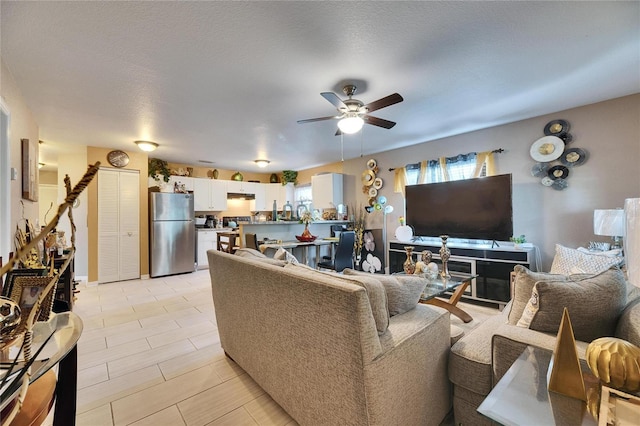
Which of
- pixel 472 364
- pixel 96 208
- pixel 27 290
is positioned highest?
pixel 96 208

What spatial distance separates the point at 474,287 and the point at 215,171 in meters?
5.91

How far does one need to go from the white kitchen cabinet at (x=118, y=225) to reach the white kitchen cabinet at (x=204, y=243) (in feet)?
4.04

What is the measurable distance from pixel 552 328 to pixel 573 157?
2.87 m

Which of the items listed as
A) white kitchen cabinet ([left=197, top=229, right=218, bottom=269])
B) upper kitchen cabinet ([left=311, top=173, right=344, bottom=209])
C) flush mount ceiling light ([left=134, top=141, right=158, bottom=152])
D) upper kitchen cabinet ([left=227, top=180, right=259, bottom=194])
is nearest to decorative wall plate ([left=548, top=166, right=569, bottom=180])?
upper kitchen cabinet ([left=311, top=173, right=344, bottom=209])

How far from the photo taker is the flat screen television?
352 centimetres

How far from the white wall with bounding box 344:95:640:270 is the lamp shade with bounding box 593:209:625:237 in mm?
658

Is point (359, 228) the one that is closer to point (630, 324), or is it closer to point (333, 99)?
point (333, 99)

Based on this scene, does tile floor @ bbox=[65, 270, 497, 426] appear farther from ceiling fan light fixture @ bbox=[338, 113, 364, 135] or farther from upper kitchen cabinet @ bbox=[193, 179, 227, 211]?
upper kitchen cabinet @ bbox=[193, 179, 227, 211]

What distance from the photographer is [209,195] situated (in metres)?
6.34

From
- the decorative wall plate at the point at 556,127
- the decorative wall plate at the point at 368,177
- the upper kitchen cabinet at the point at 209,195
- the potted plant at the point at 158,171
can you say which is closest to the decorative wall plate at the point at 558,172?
the decorative wall plate at the point at 556,127

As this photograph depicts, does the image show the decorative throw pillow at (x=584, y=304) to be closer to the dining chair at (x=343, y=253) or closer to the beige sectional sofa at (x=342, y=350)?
the beige sectional sofa at (x=342, y=350)

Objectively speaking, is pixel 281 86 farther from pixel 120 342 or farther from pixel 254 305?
pixel 120 342

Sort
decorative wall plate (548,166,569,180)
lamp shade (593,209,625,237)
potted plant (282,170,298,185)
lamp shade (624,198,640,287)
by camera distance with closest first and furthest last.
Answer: lamp shade (624,198,640,287) < lamp shade (593,209,625,237) < decorative wall plate (548,166,569,180) < potted plant (282,170,298,185)

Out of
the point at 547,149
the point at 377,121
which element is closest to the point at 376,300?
the point at 377,121
